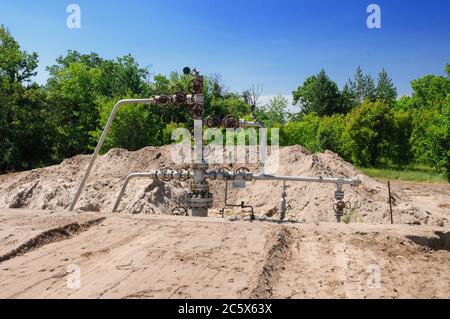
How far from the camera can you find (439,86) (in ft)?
180

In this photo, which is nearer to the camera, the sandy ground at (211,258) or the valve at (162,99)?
the sandy ground at (211,258)

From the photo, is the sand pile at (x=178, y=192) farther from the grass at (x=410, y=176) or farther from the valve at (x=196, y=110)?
the grass at (x=410, y=176)

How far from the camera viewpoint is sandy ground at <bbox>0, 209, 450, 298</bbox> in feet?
13.3

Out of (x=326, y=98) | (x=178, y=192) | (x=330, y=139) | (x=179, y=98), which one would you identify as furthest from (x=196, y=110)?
(x=326, y=98)

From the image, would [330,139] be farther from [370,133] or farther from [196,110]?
[196,110]

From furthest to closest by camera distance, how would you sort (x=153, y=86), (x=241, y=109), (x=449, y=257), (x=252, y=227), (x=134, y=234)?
(x=241, y=109) → (x=153, y=86) → (x=252, y=227) → (x=134, y=234) → (x=449, y=257)

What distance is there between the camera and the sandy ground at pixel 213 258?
13.3 ft

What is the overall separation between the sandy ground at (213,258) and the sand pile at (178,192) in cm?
546

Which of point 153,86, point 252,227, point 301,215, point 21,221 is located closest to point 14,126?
point 153,86

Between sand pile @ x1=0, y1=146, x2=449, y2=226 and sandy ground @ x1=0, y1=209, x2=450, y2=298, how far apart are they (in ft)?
17.9

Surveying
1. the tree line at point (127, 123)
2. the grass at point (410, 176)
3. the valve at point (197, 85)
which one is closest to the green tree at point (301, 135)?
the tree line at point (127, 123)
